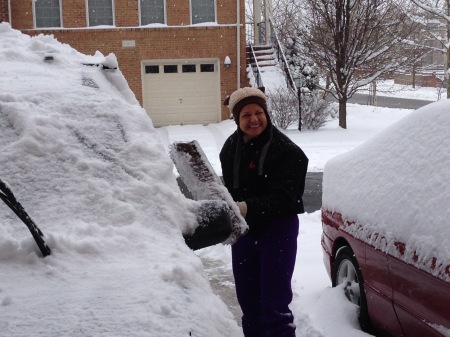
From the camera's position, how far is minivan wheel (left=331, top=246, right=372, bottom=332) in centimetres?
390

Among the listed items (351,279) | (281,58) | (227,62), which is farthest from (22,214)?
(281,58)

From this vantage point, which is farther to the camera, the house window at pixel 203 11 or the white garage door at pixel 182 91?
the white garage door at pixel 182 91

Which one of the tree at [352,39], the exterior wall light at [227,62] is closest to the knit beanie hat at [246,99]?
the tree at [352,39]

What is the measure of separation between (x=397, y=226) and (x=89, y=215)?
178 centimetres

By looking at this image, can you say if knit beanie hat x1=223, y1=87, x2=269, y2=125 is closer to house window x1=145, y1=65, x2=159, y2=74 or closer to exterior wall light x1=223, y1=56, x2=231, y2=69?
exterior wall light x1=223, y1=56, x2=231, y2=69

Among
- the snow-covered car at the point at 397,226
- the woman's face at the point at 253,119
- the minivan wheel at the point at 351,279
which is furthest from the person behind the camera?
the minivan wheel at the point at 351,279

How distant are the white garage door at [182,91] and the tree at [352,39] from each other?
3.68 meters

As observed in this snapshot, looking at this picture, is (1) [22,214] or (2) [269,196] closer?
(1) [22,214]

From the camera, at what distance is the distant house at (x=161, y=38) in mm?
19719

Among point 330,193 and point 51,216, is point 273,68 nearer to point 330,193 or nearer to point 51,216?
point 330,193

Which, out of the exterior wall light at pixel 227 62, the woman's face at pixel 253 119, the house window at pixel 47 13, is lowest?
the woman's face at pixel 253 119

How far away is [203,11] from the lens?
65.7ft

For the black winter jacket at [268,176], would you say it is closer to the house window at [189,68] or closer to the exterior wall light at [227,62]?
the exterior wall light at [227,62]

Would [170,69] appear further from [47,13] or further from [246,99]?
[246,99]
